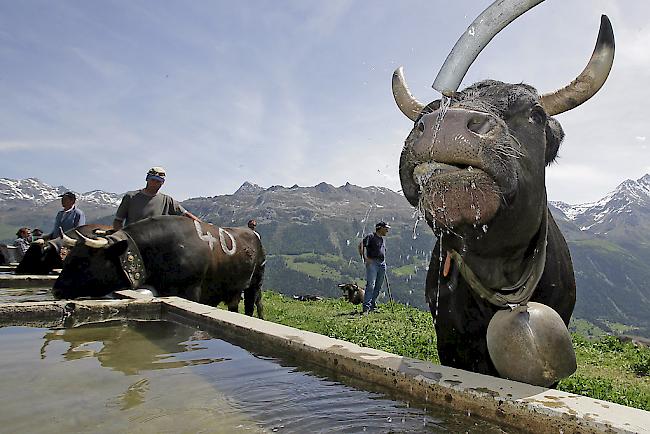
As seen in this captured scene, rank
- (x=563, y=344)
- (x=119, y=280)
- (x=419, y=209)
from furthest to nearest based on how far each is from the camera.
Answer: (x=119, y=280), (x=419, y=209), (x=563, y=344)

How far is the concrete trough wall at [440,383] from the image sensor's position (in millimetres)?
2275

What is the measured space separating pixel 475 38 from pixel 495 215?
1603 mm

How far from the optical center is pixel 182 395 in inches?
120

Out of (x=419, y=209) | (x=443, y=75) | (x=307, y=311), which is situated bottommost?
(x=307, y=311)

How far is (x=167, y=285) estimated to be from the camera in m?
7.76

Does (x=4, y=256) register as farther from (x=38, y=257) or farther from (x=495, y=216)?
(x=495, y=216)

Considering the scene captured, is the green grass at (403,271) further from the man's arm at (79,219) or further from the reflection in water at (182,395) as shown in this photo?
the reflection in water at (182,395)

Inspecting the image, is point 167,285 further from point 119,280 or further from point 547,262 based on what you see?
point 547,262

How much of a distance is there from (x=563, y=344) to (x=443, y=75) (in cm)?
189

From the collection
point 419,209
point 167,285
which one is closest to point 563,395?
point 419,209

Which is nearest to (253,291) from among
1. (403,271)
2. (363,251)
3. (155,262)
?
(155,262)

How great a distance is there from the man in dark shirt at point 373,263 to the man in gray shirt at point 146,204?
5515 millimetres

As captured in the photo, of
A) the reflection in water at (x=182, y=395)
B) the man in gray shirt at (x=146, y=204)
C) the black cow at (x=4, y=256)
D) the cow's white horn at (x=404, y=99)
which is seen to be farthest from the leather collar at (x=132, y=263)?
the black cow at (x=4, y=256)

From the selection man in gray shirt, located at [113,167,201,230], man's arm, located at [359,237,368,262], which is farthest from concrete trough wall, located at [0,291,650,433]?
man's arm, located at [359,237,368,262]
